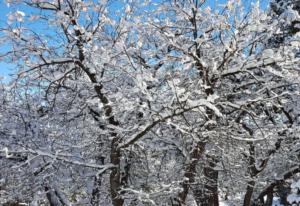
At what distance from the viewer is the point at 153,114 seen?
15.3 ft

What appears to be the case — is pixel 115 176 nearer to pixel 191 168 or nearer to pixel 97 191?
pixel 191 168

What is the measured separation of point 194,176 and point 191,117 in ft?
3.45

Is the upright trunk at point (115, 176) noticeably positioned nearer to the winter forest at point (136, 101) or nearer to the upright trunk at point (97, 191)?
the winter forest at point (136, 101)

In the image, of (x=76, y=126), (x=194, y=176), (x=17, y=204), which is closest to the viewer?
(x=194, y=176)

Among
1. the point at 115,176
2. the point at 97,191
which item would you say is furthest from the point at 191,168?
the point at 97,191

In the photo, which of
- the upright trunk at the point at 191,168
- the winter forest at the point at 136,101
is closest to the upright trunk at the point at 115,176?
the winter forest at the point at 136,101

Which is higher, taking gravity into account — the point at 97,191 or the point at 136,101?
the point at 136,101

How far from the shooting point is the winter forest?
5.44 m

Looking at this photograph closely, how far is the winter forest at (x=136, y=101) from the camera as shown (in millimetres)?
5438

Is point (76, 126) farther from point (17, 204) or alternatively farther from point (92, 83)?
point (17, 204)

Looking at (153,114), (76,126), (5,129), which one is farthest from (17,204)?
(153,114)

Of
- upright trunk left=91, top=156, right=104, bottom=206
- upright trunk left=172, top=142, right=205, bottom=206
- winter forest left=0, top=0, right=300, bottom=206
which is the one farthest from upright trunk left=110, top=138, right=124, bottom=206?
upright trunk left=91, top=156, right=104, bottom=206

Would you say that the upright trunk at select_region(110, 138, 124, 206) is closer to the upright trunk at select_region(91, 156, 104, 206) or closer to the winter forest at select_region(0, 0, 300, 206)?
the winter forest at select_region(0, 0, 300, 206)

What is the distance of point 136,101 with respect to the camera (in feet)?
15.3
